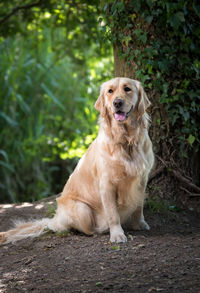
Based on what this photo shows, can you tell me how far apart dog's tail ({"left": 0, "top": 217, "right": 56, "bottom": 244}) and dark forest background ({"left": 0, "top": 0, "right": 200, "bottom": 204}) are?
4.00ft

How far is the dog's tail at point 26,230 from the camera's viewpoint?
400 cm

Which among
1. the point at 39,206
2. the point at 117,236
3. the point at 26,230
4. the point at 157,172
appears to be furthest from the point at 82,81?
the point at 117,236

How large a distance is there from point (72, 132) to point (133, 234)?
5088 millimetres

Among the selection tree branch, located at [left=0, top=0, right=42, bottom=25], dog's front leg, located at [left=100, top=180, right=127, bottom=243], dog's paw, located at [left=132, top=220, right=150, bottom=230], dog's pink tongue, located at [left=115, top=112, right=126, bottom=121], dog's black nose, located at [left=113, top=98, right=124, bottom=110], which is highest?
tree branch, located at [left=0, top=0, right=42, bottom=25]

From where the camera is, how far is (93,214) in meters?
4.03

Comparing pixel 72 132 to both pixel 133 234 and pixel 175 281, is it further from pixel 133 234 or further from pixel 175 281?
pixel 175 281

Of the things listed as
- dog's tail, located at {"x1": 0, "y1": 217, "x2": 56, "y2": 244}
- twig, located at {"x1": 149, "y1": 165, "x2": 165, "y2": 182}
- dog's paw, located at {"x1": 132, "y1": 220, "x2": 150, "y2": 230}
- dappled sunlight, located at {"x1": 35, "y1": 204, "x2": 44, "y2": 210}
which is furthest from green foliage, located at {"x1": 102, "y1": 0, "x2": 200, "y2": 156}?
dappled sunlight, located at {"x1": 35, "y1": 204, "x2": 44, "y2": 210}

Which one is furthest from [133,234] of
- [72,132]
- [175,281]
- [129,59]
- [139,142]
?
[72,132]

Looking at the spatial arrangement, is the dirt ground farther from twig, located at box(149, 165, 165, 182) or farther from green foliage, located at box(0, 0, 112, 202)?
green foliage, located at box(0, 0, 112, 202)

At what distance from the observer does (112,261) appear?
3043 millimetres

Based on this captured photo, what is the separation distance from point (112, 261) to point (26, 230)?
4.28 ft

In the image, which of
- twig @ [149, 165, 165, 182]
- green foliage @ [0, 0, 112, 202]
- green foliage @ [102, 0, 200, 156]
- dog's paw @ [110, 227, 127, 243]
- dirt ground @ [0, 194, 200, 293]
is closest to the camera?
dirt ground @ [0, 194, 200, 293]

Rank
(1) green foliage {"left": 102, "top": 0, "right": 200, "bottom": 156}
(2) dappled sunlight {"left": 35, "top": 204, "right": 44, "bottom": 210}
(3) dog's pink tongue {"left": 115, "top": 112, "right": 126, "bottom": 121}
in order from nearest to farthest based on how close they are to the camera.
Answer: (3) dog's pink tongue {"left": 115, "top": 112, "right": 126, "bottom": 121}
(1) green foliage {"left": 102, "top": 0, "right": 200, "bottom": 156}
(2) dappled sunlight {"left": 35, "top": 204, "right": 44, "bottom": 210}

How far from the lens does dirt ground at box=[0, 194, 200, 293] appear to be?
101 inches
